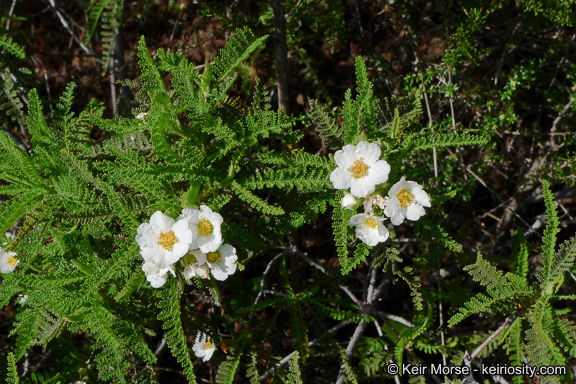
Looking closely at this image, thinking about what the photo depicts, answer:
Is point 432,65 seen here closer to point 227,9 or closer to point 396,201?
point 227,9

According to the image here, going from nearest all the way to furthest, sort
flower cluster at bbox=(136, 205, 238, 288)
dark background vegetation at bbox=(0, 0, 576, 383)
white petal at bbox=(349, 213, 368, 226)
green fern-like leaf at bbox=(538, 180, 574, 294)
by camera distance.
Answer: flower cluster at bbox=(136, 205, 238, 288), white petal at bbox=(349, 213, 368, 226), green fern-like leaf at bbox=(538, 180, 574, 294), dark background vegetation at bbox=(0, 0, 576, 383)

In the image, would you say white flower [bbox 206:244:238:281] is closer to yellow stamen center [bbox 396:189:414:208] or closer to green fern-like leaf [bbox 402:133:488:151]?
yellow stamen center [bbox 396:189:414:208]

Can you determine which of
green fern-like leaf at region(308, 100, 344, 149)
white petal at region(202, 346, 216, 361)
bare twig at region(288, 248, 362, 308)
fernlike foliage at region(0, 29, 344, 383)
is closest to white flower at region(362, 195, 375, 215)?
fernlike foliage at region(0, 29, 344, 383)

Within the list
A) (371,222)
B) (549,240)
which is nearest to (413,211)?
(371,222)

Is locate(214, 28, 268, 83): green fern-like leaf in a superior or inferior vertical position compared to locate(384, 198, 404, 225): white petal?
superior

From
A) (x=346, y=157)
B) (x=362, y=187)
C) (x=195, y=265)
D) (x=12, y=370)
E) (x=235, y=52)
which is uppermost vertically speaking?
(x=235, y=52)

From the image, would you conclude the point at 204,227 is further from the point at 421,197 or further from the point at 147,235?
the point at 421,197
